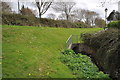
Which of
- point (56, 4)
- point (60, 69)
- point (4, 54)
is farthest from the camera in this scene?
point (56, 4)

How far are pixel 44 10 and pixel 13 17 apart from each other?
15146 mm

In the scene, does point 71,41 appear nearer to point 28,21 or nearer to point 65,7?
point 28,21

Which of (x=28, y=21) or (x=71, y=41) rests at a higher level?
(x=28, y=21)

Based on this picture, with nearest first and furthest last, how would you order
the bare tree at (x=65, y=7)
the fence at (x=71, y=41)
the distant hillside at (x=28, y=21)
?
the fence at (x=71, y=41), the distant hillside at (x=28, y=21), the bare tree at (x=65, y=7)

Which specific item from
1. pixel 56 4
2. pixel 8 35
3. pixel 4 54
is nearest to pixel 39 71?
pixel 4 54

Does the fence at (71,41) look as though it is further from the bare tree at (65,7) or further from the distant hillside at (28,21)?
the bare tree at (65,7)

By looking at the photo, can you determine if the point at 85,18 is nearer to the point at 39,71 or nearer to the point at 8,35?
the point at 8,35

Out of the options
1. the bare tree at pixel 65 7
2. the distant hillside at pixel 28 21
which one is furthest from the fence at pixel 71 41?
the bare tree at pixel 65 7

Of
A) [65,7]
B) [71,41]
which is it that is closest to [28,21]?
[71,41]

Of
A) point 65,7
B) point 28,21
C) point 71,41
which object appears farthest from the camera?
point 65,7

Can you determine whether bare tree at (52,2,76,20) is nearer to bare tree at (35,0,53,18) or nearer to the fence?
bare tree at (35,0,53,18)

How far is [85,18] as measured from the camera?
54.4 meters

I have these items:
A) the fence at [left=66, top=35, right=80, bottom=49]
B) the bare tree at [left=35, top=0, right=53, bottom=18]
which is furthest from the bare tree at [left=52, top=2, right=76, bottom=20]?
the fence at [left=66, top=35, right=80, bottom=49]

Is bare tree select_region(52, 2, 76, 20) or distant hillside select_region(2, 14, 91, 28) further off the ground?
bare tree select_region(52, 2, 76, 20)
